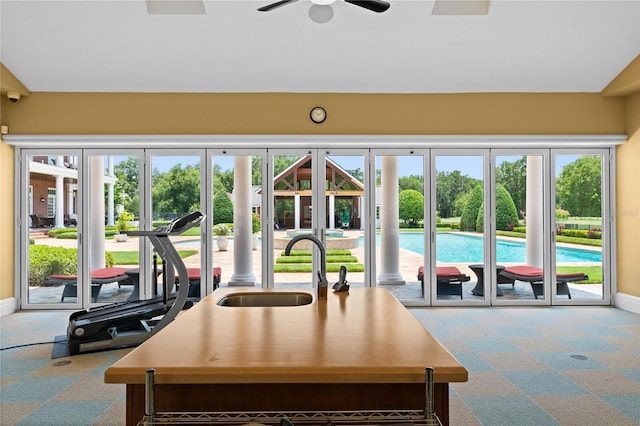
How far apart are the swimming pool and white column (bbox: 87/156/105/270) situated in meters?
3.81

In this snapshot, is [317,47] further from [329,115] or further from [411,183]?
[411,183]

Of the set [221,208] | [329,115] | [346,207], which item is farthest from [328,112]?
[221,208]

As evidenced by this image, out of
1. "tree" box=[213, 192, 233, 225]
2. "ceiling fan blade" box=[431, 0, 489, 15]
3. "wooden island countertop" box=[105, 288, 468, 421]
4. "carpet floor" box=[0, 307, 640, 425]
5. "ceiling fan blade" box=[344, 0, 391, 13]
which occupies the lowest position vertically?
"carpet floor" box=[0, 307, 640, 425]

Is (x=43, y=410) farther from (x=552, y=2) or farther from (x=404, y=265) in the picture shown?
(x=552, y=2)

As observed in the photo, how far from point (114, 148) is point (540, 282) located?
20.0 ft

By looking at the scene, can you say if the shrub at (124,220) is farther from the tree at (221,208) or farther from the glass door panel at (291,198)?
the glass door panel at (291,198)

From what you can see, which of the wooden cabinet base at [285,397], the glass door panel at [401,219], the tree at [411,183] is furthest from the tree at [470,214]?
the wooden cabinet base at [285,397]

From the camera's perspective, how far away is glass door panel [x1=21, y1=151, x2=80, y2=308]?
581 cm

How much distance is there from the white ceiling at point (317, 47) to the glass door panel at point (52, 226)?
1054 millimetres

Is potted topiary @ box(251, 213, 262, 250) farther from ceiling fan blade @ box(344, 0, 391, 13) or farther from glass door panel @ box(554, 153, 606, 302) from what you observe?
glass door panel @ box(554, 153, 606, 302)

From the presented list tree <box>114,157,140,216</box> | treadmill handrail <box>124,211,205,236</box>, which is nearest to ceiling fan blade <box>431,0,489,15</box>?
treadmill handrail <box>124,211,205,236</box>

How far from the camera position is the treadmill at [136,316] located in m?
3.74

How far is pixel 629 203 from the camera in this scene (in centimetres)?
567

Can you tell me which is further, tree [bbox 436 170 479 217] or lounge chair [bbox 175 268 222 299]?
tree [bbox 436 170 479 217]
